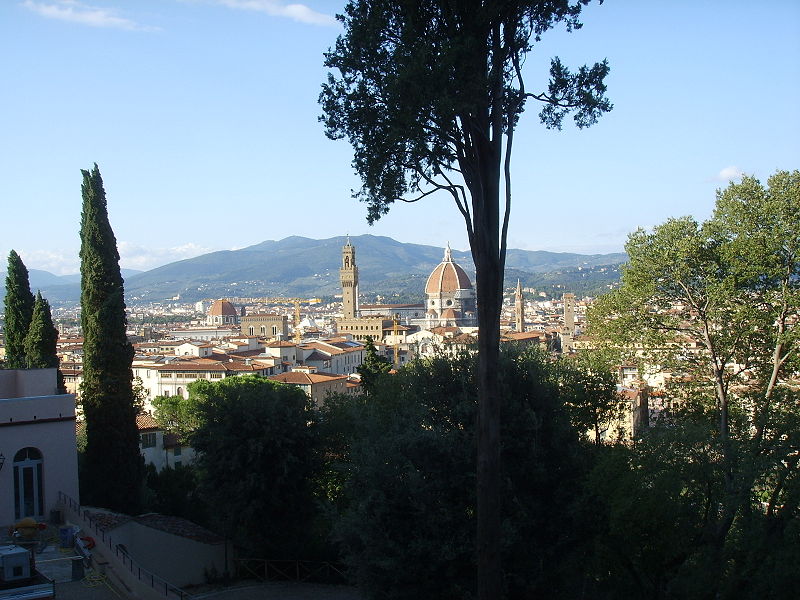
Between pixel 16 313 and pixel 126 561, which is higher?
pixel 16 313

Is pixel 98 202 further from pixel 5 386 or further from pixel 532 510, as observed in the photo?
pixel 532 510

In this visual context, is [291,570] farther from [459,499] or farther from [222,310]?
[222,310]

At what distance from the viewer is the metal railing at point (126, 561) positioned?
Result: 1049 cm

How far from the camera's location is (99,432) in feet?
51.2

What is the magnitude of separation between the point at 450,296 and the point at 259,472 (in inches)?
3765

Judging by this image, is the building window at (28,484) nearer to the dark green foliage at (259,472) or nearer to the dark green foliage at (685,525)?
the dark green foliage at (259,472)

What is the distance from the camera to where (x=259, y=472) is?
46.7 ft

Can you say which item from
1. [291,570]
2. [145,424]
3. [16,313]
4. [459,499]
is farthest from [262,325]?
[459,499]

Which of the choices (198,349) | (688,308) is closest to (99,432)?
(688,308)

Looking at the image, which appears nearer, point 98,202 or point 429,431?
point 429,431

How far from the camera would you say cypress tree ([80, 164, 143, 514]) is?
1548 cm

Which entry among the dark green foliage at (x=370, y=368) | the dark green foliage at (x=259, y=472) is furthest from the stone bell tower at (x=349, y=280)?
the dark green foliage at (x=259, y=472)

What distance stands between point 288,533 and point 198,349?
4719 cm

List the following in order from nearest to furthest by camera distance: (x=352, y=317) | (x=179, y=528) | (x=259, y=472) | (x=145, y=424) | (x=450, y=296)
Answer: (x=179, y=528), (x=259, y=472), (x=145, y=424), (x=352, y=317), (x=450, y=296)
